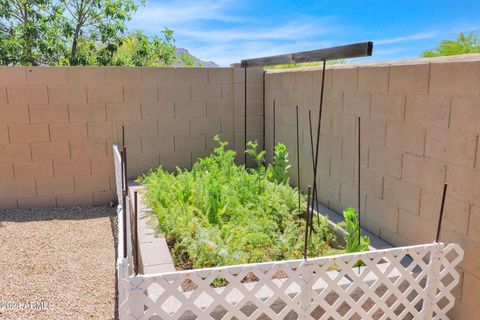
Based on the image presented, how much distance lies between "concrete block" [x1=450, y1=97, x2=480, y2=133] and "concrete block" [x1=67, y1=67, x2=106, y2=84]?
4.30 meters

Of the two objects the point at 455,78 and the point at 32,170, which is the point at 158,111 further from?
the point at 455,78

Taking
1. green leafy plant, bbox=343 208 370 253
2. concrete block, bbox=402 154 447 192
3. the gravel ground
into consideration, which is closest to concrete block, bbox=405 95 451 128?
concrete block, bbox=402 154 447 192

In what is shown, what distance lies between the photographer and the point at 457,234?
2820 millimetres

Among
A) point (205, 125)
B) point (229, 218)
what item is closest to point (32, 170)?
point (205, 125)

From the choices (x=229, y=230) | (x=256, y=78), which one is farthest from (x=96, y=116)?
(x=229, y=230)

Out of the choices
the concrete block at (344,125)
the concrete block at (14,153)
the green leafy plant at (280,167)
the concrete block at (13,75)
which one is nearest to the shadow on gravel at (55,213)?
the concrete block at (14,153)

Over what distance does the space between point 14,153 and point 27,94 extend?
0.77 meters

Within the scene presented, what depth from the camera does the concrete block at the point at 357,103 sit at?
12.5 ft

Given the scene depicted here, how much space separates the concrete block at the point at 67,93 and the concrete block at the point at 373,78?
11.6 feet

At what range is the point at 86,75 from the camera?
5.50 meters

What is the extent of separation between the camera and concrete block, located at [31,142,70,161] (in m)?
5.45

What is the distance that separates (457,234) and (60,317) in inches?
115

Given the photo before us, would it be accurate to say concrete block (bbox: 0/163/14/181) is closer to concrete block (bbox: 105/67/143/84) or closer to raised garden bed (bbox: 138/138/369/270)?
concrete block (bbox: 105/67/143/84)

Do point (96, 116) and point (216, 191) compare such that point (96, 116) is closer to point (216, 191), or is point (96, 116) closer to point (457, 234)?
point (216, 191)
